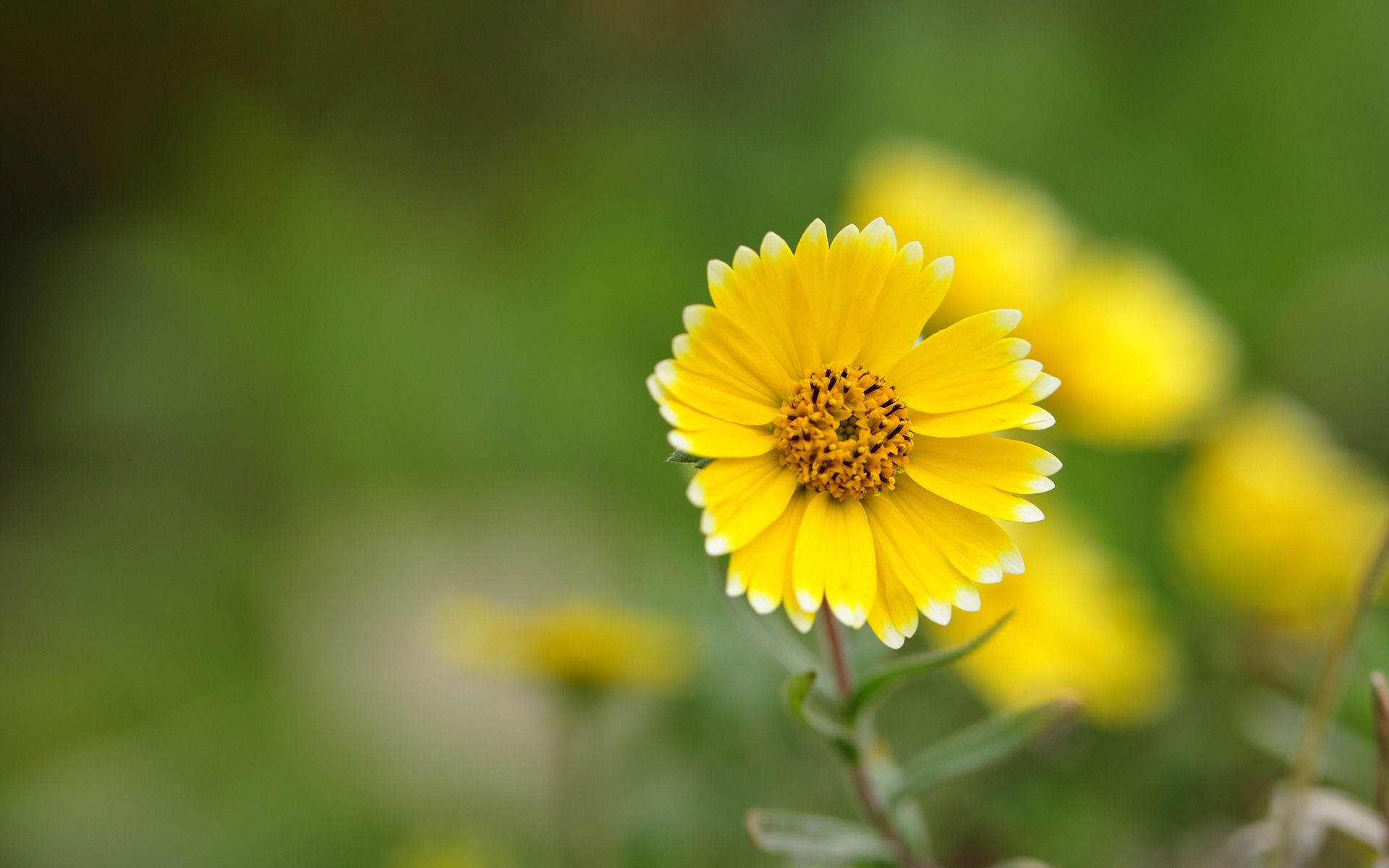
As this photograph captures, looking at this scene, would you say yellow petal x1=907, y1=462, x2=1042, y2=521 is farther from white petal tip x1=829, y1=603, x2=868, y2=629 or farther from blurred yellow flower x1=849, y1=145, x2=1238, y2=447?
blurred yellow flower x1=849, y1=145, x2=1238, y2=447

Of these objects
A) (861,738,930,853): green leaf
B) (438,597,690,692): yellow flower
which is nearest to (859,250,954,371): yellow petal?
(861,738,930,853): green leaf

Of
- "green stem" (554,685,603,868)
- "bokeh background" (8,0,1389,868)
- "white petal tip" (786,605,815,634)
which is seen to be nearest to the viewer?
"white petal tip" (786,605,815,634)

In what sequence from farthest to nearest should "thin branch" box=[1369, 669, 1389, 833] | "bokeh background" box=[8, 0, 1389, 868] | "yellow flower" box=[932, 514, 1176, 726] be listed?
"bokeh background" box=[8, 0, 1389, 868], "yellow flower" box=[932, 514, 1176, 726], "thin branch" box=[1369, 669, 1389, 833]

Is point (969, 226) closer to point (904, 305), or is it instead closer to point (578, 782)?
point (904, 305)

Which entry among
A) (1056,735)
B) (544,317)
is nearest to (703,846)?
(1056,735)

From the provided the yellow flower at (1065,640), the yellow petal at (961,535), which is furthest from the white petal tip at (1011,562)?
the yellow flower at (1065,640)

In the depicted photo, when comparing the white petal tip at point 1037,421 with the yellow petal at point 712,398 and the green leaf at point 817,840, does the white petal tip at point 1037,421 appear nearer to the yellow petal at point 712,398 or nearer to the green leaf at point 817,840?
the yellow petal at point 712,398
